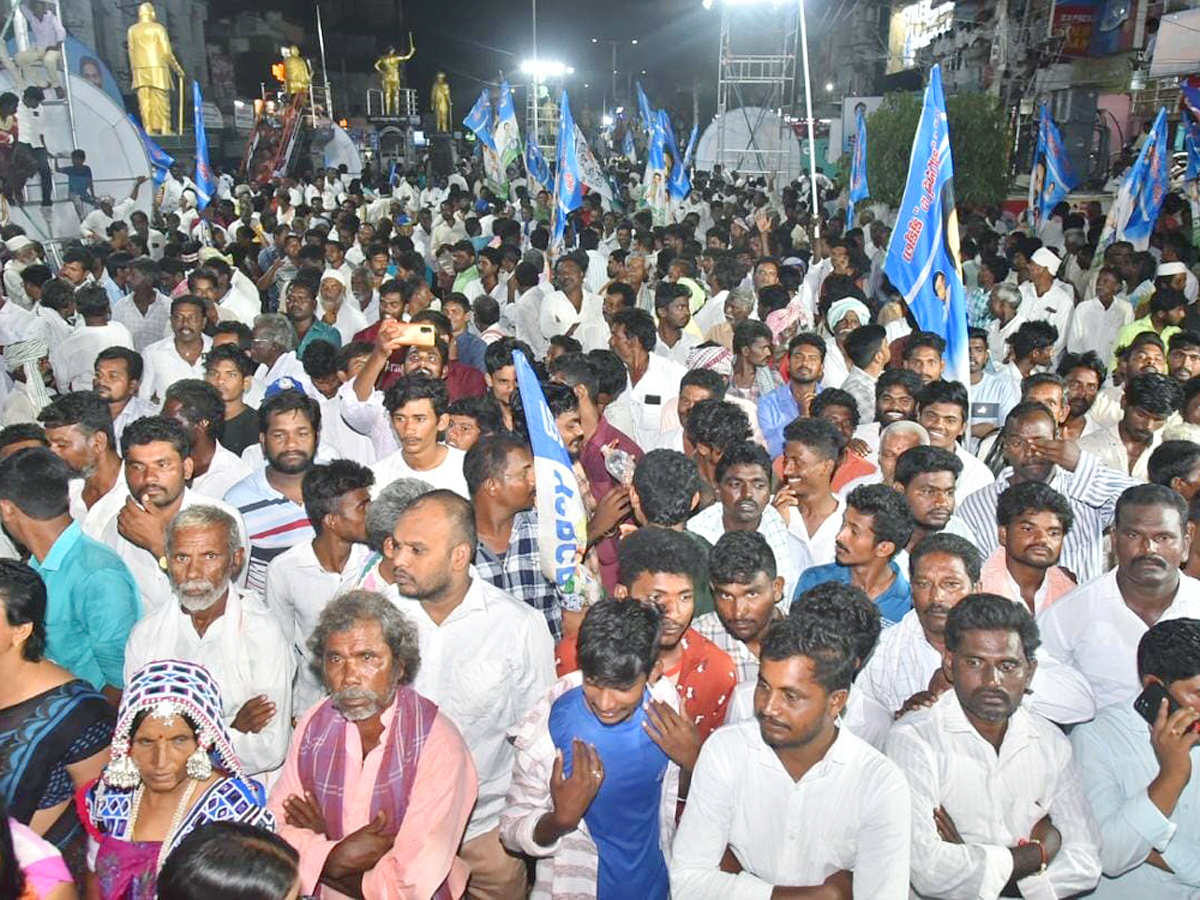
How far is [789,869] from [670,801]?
1.49ft

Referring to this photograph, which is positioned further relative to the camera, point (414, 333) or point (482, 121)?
point (482, 121)

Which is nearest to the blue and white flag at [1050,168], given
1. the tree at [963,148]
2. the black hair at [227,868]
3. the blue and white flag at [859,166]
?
the blue and white flag at [859,166]

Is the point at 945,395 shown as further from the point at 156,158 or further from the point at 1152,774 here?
the point at 156,158

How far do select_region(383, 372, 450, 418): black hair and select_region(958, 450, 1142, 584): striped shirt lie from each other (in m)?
2.38

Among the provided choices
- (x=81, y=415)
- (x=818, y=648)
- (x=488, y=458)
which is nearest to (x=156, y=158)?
(x=81, y=415)

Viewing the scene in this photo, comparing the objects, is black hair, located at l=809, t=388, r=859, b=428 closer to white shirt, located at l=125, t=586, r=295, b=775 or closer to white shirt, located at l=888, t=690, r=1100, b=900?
white shirt, located at l=888, t=690, r=1100, b=900

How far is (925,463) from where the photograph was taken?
14.4 feet

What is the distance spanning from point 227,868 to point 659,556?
1.58 m

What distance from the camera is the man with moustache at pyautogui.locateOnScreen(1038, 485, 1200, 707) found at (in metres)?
3.68

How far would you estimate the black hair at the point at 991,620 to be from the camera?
Result: 2.99 metres

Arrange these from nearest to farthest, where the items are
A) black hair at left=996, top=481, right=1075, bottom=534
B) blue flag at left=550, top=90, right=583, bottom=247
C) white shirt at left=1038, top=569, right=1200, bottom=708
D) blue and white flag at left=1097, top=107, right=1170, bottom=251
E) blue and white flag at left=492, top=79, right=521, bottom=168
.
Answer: white shirt at left=1038, top=569, right=1200, bottom=708 → black hair at left=996, top=481, right=1075, bottom=534 → blue and white flag at left=1097, top=107, right=1170, bottom=251 → blue flag at left=550, top=90, right=583, bottom=247 → blue and white flag at left=492, top=79, right=521, bottom=168

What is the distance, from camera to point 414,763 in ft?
9.56

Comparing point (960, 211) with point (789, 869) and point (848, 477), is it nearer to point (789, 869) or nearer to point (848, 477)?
point (848, 477)

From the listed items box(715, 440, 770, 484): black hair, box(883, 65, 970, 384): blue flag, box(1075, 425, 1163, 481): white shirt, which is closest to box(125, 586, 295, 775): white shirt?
box(715, 440, 770, 484): black hair
